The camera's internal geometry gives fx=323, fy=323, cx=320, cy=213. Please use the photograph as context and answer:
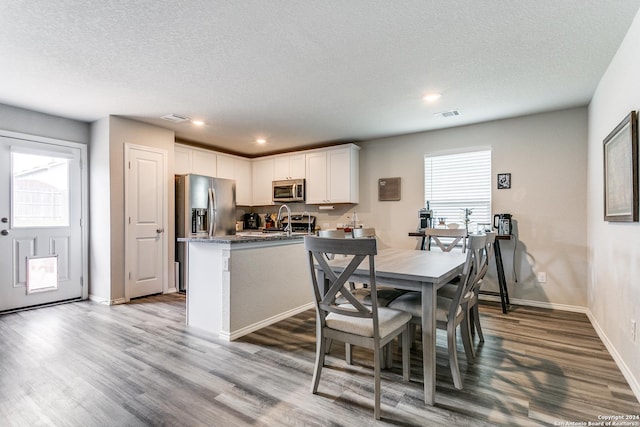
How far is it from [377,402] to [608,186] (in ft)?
8.40

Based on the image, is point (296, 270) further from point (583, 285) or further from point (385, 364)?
point (583, 285)

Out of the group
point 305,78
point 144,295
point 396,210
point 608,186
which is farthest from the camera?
point 396,210

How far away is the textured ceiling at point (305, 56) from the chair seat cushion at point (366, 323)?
1884 millimetres

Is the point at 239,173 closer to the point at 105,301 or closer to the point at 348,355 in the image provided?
the point at 105,301

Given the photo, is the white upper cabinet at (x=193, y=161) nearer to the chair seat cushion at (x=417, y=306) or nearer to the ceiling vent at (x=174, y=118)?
the ceiling vent at (x=174, y=118)

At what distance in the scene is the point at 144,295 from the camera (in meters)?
4.43

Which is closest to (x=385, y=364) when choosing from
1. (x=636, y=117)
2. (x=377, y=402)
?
(x=377, y=402)

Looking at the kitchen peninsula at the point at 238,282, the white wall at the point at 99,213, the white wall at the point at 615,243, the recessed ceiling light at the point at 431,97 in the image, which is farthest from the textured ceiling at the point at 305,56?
the kitchen peninsula at the point at 238,282

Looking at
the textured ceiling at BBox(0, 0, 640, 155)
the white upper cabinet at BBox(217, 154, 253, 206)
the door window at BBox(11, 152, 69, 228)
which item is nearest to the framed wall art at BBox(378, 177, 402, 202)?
the textured ceiling at BBox(0, 0, 640, 155)

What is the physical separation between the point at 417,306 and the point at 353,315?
1.91 feet

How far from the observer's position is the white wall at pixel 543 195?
3738 millimetres

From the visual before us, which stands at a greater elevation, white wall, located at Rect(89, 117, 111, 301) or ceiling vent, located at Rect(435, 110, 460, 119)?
ceiling vent, located at Rect(435, 110, 460, 119)

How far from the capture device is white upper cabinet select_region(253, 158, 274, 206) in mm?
6207

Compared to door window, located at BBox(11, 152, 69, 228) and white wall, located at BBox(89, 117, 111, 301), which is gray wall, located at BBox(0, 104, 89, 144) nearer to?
white wall, located at BBox(89, 117, 111, 301)
